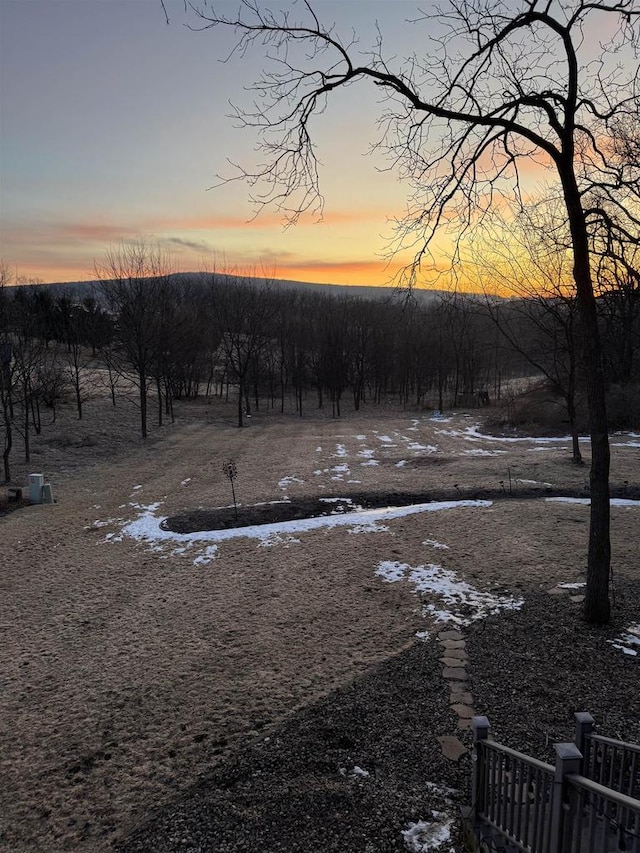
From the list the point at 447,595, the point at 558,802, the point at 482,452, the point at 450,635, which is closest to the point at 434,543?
the point at 447,595

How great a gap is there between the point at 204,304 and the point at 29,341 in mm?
30471

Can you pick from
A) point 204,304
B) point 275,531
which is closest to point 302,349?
point 204,304

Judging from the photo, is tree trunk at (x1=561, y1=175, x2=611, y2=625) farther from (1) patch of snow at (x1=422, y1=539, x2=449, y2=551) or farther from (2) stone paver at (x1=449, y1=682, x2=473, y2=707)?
(1) patch of snow at (x1=422, y1=539, x2=449, y2=551)

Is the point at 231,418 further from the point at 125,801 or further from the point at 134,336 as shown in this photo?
the point at 125,801

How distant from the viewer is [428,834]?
10.7 ft

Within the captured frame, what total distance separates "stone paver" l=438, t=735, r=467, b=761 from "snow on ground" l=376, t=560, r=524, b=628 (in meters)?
2.01

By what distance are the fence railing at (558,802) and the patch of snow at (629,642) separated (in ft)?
6.30

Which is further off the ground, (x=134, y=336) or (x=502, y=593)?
(x=134, y=336)

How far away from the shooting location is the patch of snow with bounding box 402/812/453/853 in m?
3.15

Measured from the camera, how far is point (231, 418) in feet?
106

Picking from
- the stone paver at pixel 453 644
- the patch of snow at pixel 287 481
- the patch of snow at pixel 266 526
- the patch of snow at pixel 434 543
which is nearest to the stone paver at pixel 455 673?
the stone paver at pixel 453 644

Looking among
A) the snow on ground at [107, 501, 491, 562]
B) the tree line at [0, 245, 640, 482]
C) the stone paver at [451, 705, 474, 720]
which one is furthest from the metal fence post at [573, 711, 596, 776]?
the tree line at [0, 245, 640, 482]

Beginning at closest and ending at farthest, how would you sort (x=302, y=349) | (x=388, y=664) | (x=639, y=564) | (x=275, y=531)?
(x=388, y=664)
(x=639, y=564)
(x=275, y=531)
(x=302, y=349)

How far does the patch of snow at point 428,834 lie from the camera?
315cm
